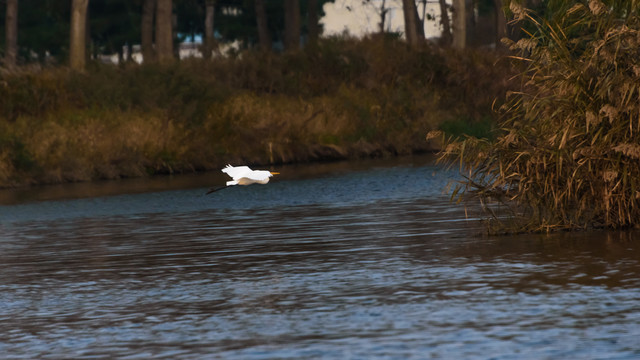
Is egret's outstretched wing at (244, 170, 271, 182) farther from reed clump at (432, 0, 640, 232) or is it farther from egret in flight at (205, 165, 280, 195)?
reed clump at (432, 0, 640, 232)

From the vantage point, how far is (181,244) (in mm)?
18141

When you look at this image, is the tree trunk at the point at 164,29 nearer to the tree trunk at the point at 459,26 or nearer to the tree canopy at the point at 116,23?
the tree trunk at the point at 459,26

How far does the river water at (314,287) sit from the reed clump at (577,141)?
472mm

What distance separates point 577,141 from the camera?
1658 cm

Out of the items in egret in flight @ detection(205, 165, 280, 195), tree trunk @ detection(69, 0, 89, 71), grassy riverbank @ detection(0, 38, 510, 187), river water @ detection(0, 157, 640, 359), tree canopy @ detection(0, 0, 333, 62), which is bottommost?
river water @ detection(0, 157, 640, 359)

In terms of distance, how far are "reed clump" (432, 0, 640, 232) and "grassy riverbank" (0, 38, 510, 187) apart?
13.3 metres

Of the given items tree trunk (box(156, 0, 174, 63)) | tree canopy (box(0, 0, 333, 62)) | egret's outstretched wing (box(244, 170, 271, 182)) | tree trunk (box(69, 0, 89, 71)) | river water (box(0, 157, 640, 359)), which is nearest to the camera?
river water (box(0, 157, 640, 359))

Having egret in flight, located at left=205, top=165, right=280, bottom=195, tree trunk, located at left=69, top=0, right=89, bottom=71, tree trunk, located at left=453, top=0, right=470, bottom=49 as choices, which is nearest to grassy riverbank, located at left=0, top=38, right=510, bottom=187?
tree trunk, located at left=69, top=0, right=89, bottom=71

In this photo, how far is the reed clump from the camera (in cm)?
1614

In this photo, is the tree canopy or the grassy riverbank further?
the tree canopy

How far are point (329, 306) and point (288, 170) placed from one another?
22.6m

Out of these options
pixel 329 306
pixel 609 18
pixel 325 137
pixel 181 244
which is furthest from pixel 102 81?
pixel 329 306

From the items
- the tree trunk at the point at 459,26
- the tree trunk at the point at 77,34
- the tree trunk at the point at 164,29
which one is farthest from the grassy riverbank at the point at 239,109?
the tree trunk at the point at 164,29

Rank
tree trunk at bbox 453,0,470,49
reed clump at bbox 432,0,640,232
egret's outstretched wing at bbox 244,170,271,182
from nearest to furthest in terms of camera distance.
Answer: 1. reed clump at bbox 432,0,640,232
2. egret's outstretched wing at bbox 244,170,271,182
3. tree trunk at bbox 453,0,470,49
